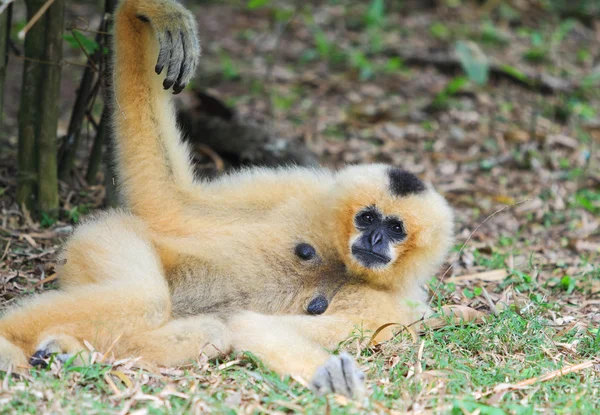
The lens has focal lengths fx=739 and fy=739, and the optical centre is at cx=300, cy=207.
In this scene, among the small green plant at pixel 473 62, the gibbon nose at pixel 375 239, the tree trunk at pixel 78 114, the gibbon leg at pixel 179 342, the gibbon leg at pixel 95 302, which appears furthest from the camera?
the small green plant at pixel 473 62

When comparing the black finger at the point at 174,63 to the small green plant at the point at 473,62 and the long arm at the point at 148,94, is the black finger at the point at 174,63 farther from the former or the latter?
the small green plant at the point at 473,62

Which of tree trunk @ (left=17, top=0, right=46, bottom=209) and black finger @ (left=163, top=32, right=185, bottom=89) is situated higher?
black finger @ (left=163, top=32, right=185, bottom=89)

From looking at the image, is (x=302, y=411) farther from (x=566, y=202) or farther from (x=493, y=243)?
(x=566, y=202)

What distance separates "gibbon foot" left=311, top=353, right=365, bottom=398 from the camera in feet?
10.8

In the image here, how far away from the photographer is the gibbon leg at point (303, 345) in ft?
10.9

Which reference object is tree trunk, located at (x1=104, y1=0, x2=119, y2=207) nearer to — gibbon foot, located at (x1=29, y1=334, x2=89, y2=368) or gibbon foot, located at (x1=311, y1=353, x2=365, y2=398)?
gibbon foot, located at (x1=29, y1=334, x2=89, y2=368)

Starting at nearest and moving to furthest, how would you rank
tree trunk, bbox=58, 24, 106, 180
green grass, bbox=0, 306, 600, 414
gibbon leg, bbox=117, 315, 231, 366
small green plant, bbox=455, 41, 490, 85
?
1. green grass, bbox=0, 306, 600, 414
2. gibbon leg, bbox=117, 315, 231, 366
3. tree trunk, bbox=58, 24, 106, 180
4. small green plant, bbox=455, 41, 490, 85

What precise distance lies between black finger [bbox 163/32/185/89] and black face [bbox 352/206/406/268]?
1.31 meters

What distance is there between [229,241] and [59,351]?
1195 mm

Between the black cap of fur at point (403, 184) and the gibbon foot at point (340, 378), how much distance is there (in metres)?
1.25


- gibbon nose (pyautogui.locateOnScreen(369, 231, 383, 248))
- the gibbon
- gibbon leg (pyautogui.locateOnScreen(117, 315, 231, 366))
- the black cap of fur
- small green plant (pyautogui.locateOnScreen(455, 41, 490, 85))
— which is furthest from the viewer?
small green plant (pyautogui.locateOnScreen(455, 41, 490, 85))

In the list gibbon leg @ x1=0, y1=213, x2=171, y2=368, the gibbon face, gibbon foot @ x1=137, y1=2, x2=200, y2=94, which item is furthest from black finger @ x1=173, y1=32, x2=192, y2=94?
the gibbon face

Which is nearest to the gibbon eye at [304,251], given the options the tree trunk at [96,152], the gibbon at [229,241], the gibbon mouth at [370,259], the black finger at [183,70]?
the gibbon at [229,241]

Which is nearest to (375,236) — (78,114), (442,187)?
(78,114)
